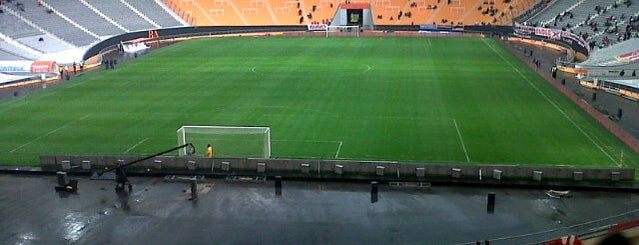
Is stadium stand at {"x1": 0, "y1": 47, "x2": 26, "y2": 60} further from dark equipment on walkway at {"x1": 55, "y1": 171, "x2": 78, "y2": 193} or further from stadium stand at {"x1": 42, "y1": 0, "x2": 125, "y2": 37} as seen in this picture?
dark equipment on walkway at {"x1": 55, "y1": 171, "x2": 78, "y2": 193}

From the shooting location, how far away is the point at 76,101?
3725cm

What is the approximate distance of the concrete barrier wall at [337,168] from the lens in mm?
21984

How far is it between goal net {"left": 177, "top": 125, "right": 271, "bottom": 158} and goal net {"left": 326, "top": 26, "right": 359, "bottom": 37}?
5340 centimetres

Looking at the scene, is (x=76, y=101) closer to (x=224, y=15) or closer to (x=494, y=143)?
(x=494, y=143)

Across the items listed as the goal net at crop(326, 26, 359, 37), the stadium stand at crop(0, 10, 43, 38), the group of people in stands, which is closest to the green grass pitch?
the group of people in stands

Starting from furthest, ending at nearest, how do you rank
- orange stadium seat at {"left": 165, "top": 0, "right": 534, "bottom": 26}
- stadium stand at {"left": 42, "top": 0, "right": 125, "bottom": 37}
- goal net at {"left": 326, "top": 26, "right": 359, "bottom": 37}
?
1. orange stadium seat at {"left": 165, "top": 0, "right": 534, "bottom": 26}
2. goal net at {"left": 326, "top": 26, "right": 359, "bottom": 37}
3. stadium stand at {"left": 42, "top": 0, "right": 125, "bottom": 37}

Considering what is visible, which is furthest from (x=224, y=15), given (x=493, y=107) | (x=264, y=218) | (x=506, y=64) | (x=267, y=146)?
(x=264, y=218)

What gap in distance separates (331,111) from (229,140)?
9324 millimetres

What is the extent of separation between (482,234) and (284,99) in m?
20.6

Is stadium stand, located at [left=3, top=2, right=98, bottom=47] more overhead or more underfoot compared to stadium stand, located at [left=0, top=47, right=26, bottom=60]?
more overhead

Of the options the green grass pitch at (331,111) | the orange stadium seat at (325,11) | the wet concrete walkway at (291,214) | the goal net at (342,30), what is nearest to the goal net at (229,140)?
the green grass pitch at (331,111)

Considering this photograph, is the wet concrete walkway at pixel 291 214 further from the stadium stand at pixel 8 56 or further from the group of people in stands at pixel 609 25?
the group of people in stands at pixel 609 25

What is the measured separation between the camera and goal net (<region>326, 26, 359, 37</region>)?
260 feet

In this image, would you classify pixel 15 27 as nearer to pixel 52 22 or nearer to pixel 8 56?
pixel 52 22
